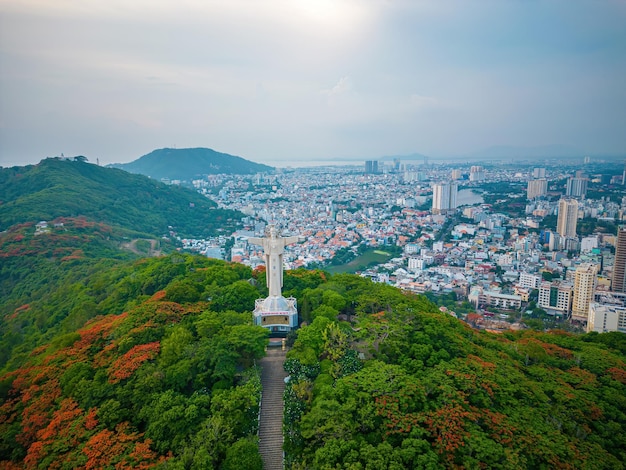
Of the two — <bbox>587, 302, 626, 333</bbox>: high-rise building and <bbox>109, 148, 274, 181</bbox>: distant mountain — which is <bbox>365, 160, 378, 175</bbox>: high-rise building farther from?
<bbox>587, 302, 626, 333</bbox>: high-rise building

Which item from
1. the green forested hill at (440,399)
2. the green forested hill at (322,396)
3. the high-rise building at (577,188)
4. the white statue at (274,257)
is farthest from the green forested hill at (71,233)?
the high-rise building at (577,188)

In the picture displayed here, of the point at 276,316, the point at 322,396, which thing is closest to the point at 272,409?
the point at 322,396

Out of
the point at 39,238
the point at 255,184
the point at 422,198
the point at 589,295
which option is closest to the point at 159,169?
the point at 255,184

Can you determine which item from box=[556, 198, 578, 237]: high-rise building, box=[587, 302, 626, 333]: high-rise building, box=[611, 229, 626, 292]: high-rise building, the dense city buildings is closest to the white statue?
the dense city buildings

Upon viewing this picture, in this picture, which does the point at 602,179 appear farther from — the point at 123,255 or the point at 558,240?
the point at 123,255

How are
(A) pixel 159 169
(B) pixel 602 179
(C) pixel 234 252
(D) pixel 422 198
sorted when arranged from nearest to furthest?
(C) pixel 234 252
(B) pixel 602 179
(D) pixel 422 198
(A) pixel 159 169

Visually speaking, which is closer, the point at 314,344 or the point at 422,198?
the point at 314,344

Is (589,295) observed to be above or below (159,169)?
below
